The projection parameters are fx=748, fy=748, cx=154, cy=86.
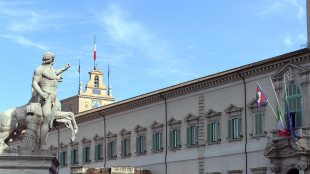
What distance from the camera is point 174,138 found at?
59.8 meters

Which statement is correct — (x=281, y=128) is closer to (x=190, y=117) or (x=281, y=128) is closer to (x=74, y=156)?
(x=190, y=117)

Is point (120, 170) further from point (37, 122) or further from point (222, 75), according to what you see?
point (37, 122)

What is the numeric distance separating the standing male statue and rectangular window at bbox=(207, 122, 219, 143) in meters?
33.1

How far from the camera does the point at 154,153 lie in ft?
205

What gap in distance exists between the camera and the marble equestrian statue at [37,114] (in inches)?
864

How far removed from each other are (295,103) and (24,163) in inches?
1141

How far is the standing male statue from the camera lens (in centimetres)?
2214

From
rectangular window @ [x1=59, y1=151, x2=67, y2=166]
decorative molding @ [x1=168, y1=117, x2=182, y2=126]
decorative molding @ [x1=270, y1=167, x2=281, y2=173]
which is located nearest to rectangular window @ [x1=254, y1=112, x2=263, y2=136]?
decorative molding @ [x1=270, y1=167, x2=281, y2=173]

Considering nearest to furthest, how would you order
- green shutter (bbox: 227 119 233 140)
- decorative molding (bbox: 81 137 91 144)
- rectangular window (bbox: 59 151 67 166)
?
1. green shutter (bbox: 227 119 233 140)
2. decorative molding (bbox: 81 137 91 144)
3. rectangular window (bbox: 59 151 67 166)

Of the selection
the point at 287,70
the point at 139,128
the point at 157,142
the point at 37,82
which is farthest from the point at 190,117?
the point at 37,82

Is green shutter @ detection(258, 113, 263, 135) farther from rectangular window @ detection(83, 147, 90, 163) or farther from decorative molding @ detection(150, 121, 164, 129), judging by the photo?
rectangular window @ detection(83, 147, 90, 163)

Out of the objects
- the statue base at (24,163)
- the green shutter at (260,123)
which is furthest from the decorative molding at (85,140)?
the statue base at (24,163)

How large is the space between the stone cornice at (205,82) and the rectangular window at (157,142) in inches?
115

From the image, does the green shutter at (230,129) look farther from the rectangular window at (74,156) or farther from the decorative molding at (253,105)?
the rectangular window at (74,156)
